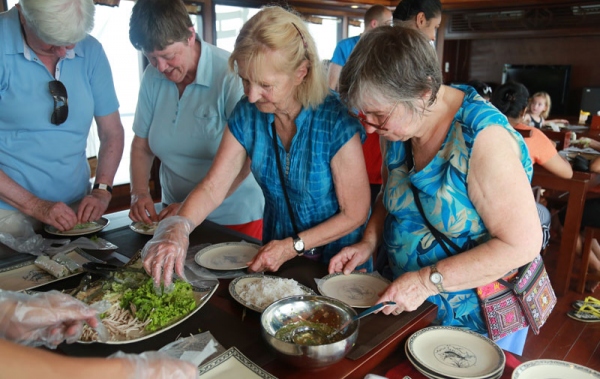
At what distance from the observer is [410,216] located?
1.51 metres

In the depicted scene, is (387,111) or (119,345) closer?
(119,345)

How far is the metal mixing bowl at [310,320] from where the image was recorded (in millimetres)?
1039

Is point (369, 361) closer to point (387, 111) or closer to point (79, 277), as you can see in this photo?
point (387, 111)

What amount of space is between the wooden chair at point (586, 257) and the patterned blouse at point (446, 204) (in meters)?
2.62

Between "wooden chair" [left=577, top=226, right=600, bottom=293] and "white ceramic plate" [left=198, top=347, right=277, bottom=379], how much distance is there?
3.38 metres

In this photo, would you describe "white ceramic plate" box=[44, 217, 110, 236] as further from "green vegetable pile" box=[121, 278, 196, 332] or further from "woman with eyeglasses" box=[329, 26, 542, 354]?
"woman with eyeglasses" box=[329, 26, 542, 354]

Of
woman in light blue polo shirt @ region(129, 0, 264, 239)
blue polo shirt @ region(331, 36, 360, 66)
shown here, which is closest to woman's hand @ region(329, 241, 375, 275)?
woman in light blue polo shirt @ region(129, 0, 264, 239)

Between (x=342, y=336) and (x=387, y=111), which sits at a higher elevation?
(x=387, y=111)

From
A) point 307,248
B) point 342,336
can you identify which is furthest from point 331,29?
point 342,336

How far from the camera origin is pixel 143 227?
194cm

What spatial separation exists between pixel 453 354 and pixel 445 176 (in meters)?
0.50

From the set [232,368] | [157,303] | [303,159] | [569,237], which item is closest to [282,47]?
[303,159]

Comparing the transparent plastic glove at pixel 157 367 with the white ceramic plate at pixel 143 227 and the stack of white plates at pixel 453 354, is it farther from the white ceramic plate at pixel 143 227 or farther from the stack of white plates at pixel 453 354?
the white ceramic plate at pixel 143 227

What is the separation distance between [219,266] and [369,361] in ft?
2.14
